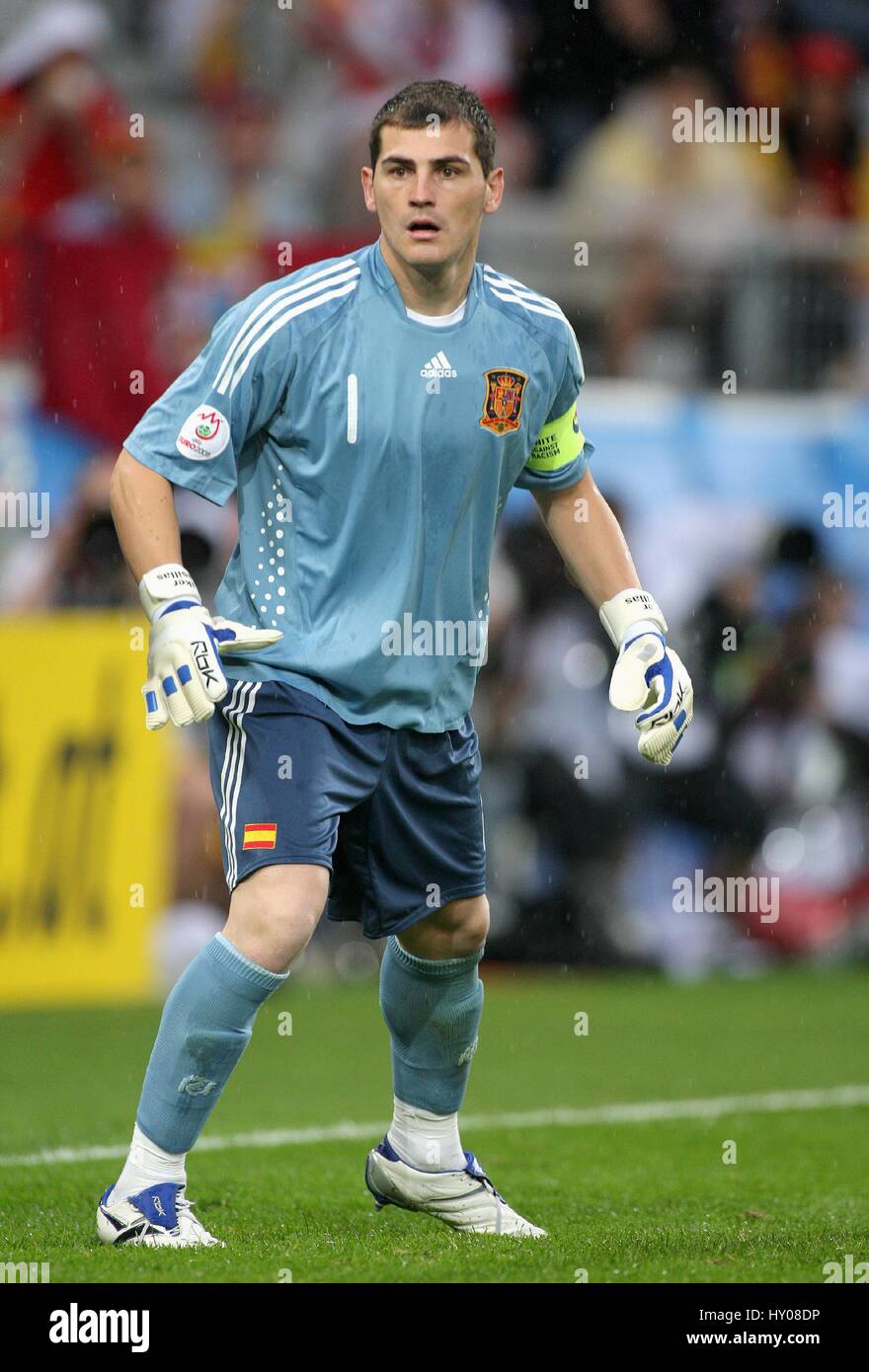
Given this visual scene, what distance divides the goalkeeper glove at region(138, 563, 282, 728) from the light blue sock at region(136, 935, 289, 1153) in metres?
0.54

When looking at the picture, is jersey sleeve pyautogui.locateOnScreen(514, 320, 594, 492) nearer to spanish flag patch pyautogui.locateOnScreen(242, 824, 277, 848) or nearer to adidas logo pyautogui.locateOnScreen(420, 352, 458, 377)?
adidas logo pyautogui.locateOnScreen(420, 352, 458, 377)

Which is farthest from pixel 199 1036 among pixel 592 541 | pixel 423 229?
pixel 423 229

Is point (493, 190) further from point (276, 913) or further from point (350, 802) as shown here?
point (276, 913)

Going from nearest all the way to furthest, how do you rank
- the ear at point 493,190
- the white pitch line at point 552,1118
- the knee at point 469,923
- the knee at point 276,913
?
the knee at point 276,913 → the ear at point 493,190 → the knee at point 469,923 → the white pitch line at point 552,1118

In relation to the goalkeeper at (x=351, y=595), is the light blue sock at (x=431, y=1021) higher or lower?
lower

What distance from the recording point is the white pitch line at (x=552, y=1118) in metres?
6.34

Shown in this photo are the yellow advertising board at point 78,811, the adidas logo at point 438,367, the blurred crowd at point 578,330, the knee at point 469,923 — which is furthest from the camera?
the blurred crowd at point 578,330

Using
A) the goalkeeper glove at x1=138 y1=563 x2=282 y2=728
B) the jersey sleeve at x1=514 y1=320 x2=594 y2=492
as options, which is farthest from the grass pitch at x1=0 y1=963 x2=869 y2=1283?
the jersey sleeve at x1=514 y1=320 x2=594 y2=492

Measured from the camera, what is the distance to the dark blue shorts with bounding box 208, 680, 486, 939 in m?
4.65

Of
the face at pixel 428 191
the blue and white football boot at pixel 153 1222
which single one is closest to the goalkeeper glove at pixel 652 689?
the face at pixel 428 191

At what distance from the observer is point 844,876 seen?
12.1 metres

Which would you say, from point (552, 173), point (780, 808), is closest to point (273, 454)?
point (780, 808)

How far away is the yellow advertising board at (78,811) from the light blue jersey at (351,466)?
18.5ft

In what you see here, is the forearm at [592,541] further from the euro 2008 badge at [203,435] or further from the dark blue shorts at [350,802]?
the euro 2008 badge at [203,435]
